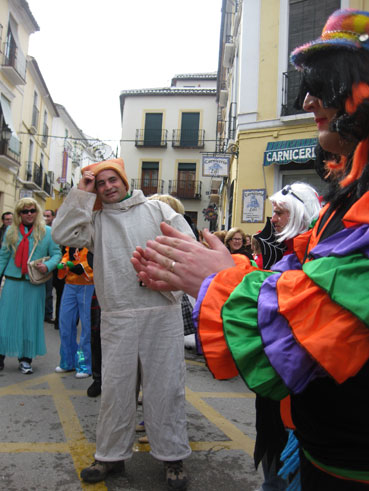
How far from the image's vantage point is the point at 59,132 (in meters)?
30.8

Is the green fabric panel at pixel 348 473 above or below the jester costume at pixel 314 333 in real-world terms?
below

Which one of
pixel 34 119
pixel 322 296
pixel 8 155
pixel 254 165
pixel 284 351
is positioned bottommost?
pixel 284 351

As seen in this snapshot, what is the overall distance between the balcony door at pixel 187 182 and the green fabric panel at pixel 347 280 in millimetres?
28066

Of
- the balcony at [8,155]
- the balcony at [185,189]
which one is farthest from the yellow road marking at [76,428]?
the balcony at [185,189]

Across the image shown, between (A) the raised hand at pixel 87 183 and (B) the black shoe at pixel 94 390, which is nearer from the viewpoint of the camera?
(A) the raised hand at pixel 87 183

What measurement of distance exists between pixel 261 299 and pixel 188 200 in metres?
28.2

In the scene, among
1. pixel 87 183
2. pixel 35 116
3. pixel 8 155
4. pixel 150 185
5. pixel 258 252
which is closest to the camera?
pixel 87 183

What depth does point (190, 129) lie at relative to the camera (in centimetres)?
2927

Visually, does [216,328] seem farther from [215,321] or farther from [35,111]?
[35,111]

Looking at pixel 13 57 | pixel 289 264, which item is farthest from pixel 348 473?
pixel 13 57

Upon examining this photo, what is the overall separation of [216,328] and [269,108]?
1052cm

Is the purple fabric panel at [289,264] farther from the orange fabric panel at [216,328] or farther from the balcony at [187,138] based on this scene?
the balcony at [187,138]

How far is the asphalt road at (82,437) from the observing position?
96.4 inches

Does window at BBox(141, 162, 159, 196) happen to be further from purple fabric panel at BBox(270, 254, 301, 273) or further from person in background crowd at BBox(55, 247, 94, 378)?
purple fabric panel at BBox(270, 254, 301, 273)
